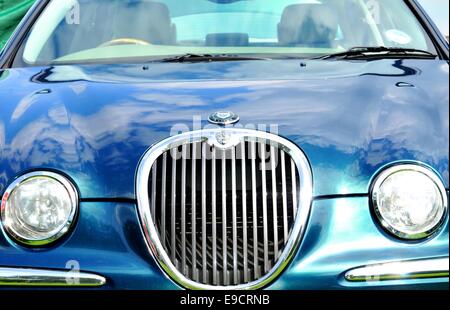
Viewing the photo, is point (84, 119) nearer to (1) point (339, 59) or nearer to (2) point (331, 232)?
(2) point (331, 232)

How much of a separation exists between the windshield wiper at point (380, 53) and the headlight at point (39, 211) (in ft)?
5.08

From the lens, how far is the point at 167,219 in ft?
8.92

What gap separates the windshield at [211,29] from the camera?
13.3 ft

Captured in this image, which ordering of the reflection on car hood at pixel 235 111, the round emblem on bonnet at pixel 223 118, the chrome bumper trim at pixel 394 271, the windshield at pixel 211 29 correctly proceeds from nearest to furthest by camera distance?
the chrome bumper trim at pixel 394 271 → the reflection on car hood at pixel 235 111 → the round emblem on bonnet at pixel 223 118 → the windshield at pixel 211 29

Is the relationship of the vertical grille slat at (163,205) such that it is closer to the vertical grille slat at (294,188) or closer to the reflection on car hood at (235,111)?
the reflection on car hood at (235,111)

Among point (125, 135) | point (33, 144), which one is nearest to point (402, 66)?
point (125, 135)

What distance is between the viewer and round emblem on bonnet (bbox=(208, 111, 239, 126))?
288 cm

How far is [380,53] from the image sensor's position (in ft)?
12.9

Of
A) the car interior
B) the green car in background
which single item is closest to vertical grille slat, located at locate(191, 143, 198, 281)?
the car interior

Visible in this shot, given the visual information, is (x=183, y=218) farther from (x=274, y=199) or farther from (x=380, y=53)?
(x=380, y=53)

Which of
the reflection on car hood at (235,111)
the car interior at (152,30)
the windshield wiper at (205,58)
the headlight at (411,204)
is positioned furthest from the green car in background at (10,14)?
the headlight at (411,204)

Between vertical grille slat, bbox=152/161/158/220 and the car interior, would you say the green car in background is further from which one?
vertical grille slat, bbox=152/161/158/220

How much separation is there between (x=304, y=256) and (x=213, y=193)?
334 millimetres
